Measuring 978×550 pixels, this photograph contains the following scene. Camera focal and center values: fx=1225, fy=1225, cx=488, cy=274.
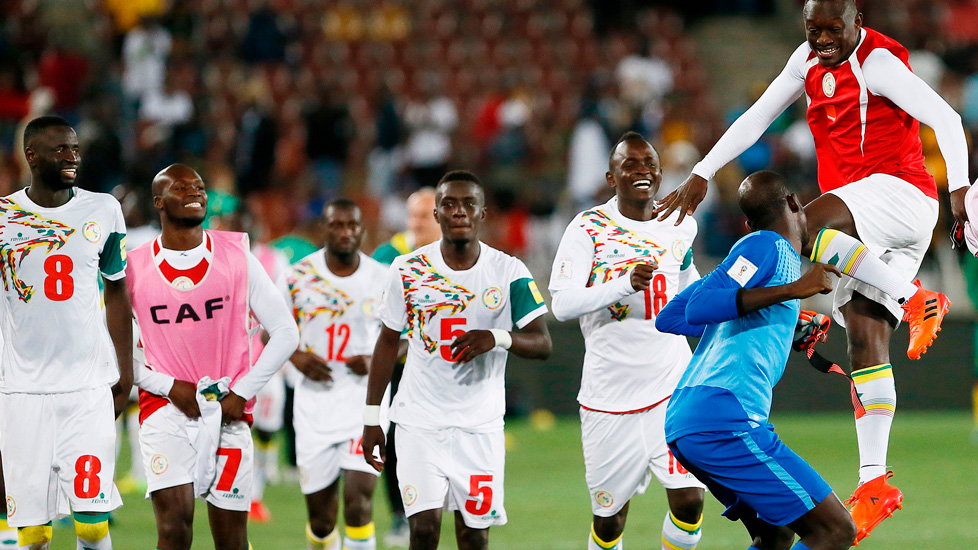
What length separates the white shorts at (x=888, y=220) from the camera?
19.6 feet

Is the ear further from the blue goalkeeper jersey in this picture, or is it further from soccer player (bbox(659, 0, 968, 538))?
soccer player (bbox(659, 0, 968, 538))

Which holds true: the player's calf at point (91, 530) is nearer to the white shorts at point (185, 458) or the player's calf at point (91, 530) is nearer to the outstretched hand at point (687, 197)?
the white shorts at point (185, 458)

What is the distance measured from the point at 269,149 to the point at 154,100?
221 centimetres

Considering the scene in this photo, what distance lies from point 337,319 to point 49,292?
2.29 m

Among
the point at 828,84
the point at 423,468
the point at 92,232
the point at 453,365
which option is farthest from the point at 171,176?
the point at 828,84

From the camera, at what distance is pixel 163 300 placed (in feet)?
20.6

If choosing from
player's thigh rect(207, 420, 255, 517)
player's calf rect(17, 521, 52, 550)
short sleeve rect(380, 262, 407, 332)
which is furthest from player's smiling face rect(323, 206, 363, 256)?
player's calf rect(17, 521, 52, 550)

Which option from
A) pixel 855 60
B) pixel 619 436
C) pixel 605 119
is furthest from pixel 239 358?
pixel 605 119

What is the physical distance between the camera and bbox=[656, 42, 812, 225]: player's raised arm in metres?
6.32

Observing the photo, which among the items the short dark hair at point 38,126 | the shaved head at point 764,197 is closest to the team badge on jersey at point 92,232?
the short dark hair at point 38,126

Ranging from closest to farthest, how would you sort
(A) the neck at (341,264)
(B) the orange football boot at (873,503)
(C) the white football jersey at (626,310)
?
(B) the orange football boot at (873,503), (C) the white football jersey at (626,310), (A) the neck at (341,264)

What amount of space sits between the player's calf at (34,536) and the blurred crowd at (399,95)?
24.7ft

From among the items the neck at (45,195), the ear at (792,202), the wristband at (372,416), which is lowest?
the wristband at (372,416)

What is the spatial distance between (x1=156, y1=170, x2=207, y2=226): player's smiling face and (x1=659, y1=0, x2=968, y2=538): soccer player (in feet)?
7.91
